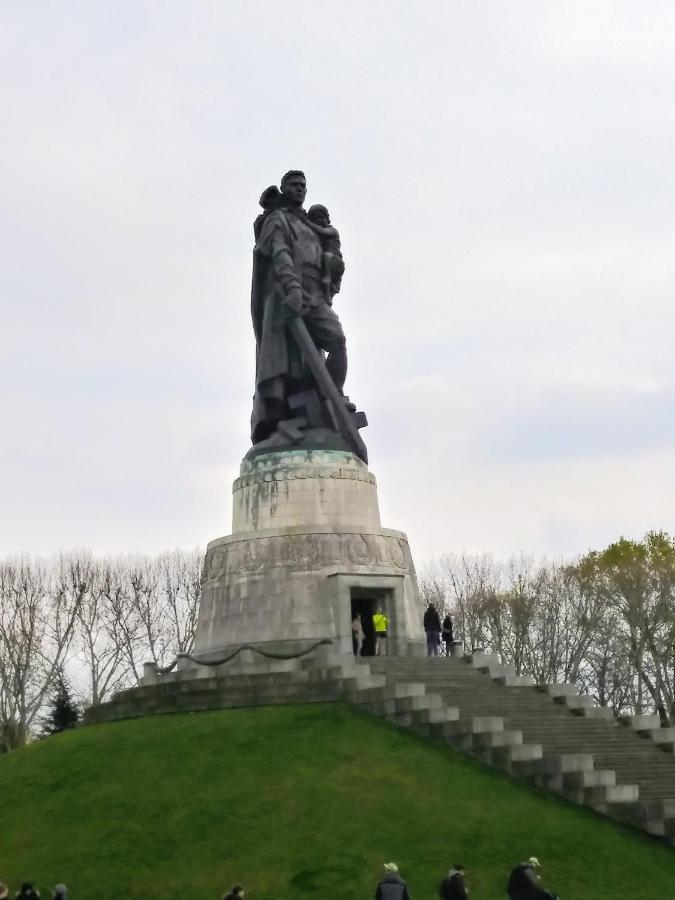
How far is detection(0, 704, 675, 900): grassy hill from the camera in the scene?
21703mm

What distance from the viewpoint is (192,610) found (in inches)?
2191

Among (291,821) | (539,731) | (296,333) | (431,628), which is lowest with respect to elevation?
(291,821)

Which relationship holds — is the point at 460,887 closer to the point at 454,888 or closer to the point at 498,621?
the point at 454,888

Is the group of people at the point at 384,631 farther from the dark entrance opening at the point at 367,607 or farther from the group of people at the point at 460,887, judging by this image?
the group of people at the point at 460,887

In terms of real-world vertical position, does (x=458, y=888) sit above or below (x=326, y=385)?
below

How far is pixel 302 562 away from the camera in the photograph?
34.5 meters

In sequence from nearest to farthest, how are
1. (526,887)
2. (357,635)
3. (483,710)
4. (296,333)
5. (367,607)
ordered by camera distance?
(526,887) < (483,710) < (357,635) < (367,607) < (296,333)

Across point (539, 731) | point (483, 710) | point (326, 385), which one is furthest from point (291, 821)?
point (326, 385)

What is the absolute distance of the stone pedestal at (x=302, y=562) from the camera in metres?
33.8

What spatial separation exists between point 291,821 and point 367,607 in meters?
13.1

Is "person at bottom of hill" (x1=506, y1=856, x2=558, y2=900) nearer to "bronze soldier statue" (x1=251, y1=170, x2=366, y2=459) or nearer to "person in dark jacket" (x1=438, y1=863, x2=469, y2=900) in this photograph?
"person in dark jacket" (x1=438, y1=863, x2=469, y2=900)

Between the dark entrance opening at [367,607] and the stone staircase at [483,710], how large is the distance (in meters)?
2.91

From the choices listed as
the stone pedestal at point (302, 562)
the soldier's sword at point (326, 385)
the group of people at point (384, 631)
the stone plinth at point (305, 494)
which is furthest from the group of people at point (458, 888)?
the soldier's sword at point (326, 385)

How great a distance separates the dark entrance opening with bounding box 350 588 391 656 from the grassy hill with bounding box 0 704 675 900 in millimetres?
6533
